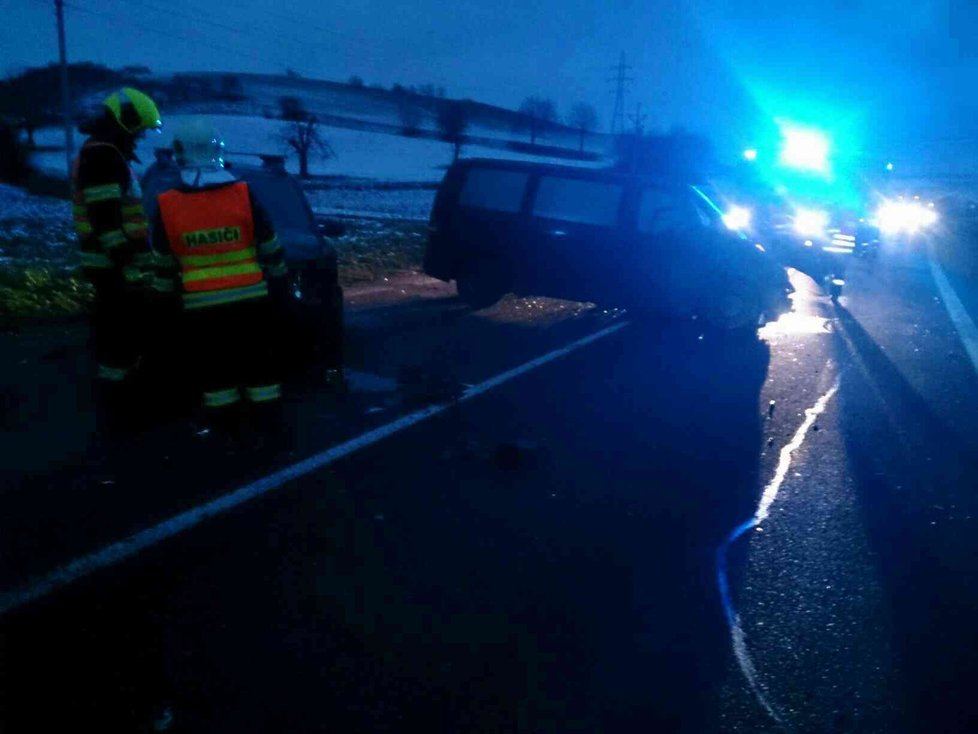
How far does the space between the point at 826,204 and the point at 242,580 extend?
20.1 meters

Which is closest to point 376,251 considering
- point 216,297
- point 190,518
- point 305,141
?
point 216,297

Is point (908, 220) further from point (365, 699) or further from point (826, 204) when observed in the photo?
point (365, 699)

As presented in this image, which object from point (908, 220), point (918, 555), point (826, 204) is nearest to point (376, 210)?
point (826, 204)

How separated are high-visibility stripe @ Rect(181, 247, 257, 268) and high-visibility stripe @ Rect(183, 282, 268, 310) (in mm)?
160

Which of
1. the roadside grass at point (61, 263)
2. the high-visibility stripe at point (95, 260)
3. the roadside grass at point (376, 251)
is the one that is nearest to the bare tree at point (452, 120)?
the roadside grass at point (376, 251)

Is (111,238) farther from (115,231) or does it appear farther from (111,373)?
(111,373)

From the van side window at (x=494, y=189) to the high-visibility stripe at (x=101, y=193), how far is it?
24.0ft

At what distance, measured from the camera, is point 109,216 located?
17.9ft

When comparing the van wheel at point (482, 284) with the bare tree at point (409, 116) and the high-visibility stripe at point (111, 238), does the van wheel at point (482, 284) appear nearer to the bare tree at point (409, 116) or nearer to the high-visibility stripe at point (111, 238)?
the high-visibility stripe at point (111, 238)

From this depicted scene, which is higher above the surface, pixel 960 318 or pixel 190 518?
pixel 190 518

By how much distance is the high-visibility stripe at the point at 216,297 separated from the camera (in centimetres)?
517

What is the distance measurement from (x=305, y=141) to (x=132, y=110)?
51455mm

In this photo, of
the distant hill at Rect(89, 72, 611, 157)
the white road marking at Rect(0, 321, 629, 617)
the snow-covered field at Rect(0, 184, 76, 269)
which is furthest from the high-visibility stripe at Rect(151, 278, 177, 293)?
the distant hill at Rect(89, 72, 611, 157)

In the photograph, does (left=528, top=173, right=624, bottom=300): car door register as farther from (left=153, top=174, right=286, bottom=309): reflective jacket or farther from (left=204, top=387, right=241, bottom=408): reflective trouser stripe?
(left=204, top=387, right=241, bottom=408): reflective trouser stripe
